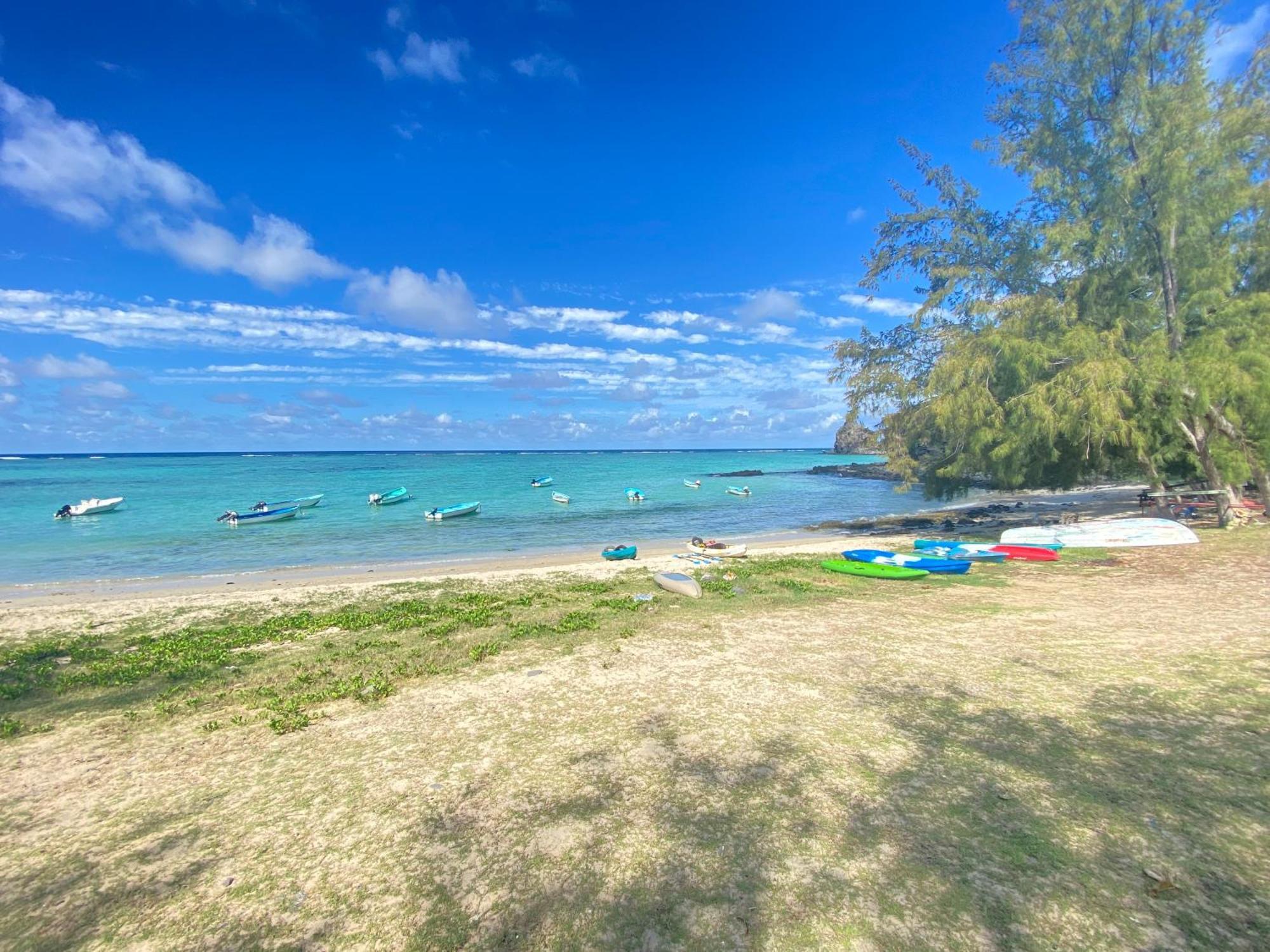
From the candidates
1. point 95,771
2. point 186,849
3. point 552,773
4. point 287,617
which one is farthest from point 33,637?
point 552,773

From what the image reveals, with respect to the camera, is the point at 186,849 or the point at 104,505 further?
the point at 104,505

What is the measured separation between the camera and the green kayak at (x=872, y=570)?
14.9 meters

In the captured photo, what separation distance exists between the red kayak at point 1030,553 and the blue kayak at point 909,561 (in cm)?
171

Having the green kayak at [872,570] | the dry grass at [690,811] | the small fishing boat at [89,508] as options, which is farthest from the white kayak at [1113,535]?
the small fishing boat at [89,508]

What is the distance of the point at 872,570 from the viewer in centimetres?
1547

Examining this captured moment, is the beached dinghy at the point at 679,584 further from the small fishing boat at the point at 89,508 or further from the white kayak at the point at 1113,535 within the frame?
the small fishing boat at the point at 89,508

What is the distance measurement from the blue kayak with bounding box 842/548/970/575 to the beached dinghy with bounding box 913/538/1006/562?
84cm

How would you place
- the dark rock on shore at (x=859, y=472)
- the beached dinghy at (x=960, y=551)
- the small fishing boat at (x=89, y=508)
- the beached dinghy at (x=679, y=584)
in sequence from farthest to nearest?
the dark rock on shore at (x=859, y=472)
the small fishing boat at (x=89, y=508)
the beached dinghy at (x=960, y=551)
the beached dinghy at (x=679, y=584)

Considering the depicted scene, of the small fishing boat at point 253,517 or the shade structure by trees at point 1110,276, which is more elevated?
the shade structure by trees at point 1110,276

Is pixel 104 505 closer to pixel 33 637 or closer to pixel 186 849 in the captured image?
pixel 33 637

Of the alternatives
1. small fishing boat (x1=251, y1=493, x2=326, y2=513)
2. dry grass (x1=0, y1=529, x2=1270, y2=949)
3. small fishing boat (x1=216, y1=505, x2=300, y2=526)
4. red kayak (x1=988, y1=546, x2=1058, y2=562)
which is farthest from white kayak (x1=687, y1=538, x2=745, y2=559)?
small fishing boat (x1=251, y1=493, x2=326, y2=513)

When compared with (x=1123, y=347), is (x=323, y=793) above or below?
below

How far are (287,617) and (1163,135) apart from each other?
27.7 metres

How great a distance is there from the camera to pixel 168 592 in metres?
17.9
